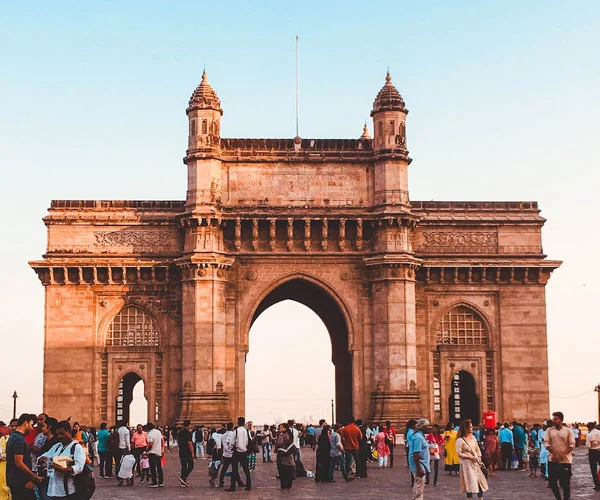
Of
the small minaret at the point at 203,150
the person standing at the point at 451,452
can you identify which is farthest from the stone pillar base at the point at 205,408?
the person standing at the point at 451,452

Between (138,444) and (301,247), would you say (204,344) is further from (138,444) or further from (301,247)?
(138,444)

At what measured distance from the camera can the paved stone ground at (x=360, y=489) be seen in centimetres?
2698

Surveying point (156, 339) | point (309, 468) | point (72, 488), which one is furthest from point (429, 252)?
point (72, 488)

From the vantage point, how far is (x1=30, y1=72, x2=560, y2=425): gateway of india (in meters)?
51.6

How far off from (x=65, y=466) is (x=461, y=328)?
39197mm

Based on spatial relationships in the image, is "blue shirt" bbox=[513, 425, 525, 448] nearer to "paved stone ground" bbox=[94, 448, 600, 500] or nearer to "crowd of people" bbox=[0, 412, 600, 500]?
"crowd of people" bbox=[0, 412, 600, 500]

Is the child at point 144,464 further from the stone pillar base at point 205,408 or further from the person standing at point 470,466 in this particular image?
the stone pillar base at point 205,408

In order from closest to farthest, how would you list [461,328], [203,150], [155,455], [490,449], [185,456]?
[155,455], [185,456], [490,449], [203,150], [461,328]

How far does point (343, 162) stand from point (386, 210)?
3366mm

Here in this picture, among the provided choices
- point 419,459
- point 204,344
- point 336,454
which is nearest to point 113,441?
point 336,454

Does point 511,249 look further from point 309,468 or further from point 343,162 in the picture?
point 309,468

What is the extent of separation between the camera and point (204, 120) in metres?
52.9

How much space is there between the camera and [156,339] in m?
52.9

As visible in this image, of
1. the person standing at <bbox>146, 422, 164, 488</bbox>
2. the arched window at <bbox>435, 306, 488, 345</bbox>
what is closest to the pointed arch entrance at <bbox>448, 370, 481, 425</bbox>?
the arched window at <bbox>435, 306, 488, 345</bbox>
